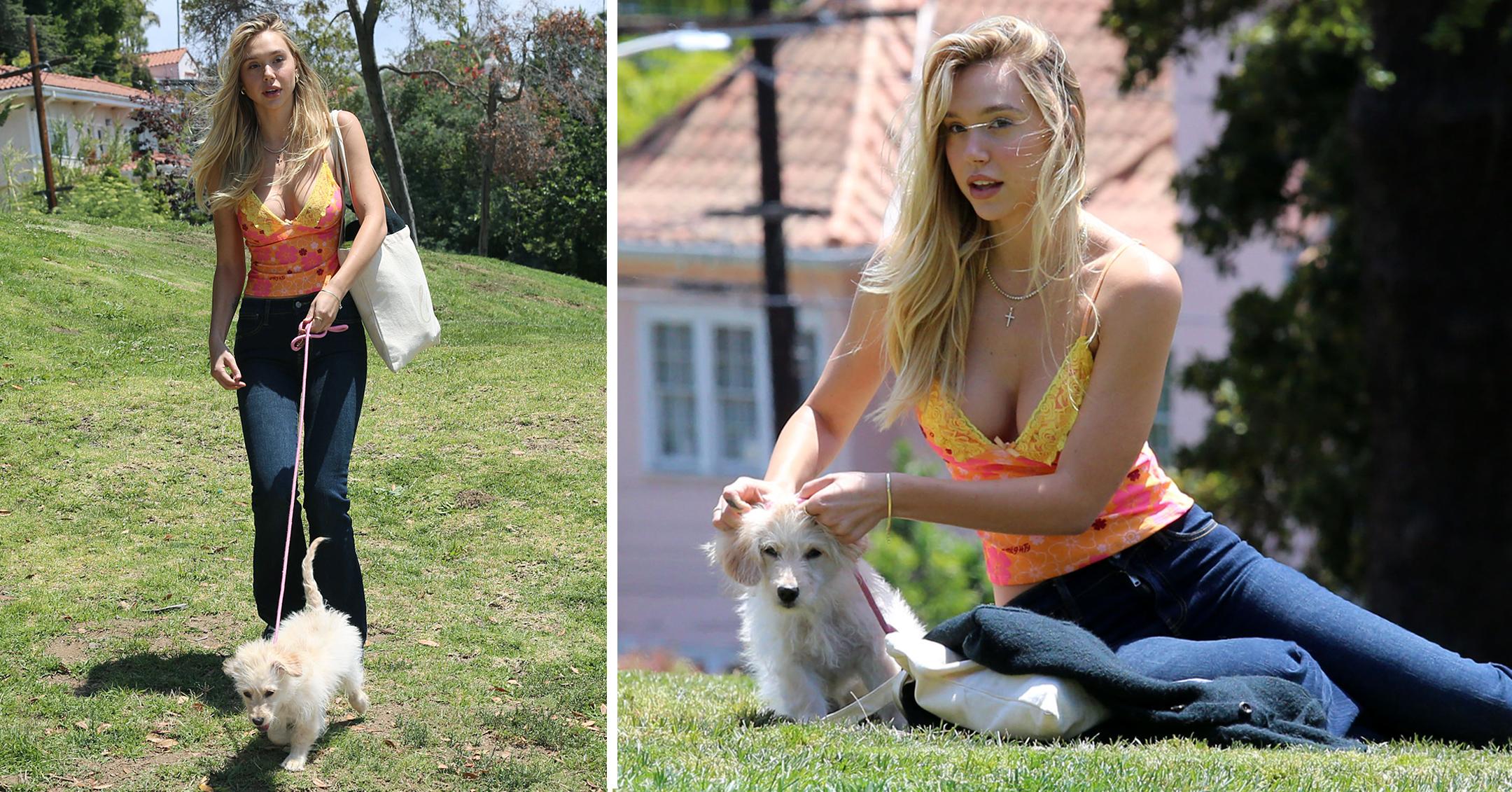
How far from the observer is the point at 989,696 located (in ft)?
13.7

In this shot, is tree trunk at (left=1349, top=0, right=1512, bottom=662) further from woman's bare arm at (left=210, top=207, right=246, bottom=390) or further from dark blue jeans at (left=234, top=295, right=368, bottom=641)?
woman's bare arm at (left=210, top=207, right=246, bottom=390)

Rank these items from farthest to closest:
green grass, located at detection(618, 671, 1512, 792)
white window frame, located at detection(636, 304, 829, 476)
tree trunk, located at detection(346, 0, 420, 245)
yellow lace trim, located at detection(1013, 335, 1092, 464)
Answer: white window frame, located at detection(636, 304, 829, 476) → tree trunk, located at detection(346, 0, 420, 245) → yellow lace trim, located at detection(1013, 335, 1092, 464) → green grass, located at detection(618, 671, 1512, 792)

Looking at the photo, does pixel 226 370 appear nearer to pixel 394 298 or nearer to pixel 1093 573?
pixel 394 298

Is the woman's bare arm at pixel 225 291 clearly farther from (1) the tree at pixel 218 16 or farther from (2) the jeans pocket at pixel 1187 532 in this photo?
(2) the jeans pocket at pixel 1187 532

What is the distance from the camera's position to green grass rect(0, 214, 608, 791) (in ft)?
15.0

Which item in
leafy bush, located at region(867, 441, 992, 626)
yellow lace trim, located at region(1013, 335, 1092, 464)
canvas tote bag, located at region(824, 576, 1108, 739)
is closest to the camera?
canvas tote bag, located at region(824, 576, 1108, 739)

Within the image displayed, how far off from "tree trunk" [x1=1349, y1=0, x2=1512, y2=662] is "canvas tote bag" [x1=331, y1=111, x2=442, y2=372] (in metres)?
8.56

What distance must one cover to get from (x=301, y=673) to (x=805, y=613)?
146cm

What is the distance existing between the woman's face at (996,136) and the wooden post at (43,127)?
2.79 m

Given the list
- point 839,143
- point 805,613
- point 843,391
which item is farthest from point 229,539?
point 839,143

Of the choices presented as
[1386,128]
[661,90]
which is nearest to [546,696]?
[1386,128]

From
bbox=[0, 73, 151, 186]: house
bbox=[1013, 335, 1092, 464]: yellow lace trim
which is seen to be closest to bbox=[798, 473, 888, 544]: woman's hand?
bbox=[1013, 335, 1092, 464]: yellow lace trim

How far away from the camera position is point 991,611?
13.7 feet

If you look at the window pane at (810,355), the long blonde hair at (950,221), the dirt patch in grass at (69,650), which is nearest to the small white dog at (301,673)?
the dirt patch in grass at (69,650)
